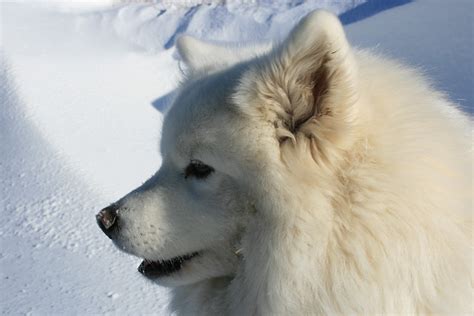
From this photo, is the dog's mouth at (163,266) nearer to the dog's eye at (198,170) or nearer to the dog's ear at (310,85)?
the dog's eye at (198,170)

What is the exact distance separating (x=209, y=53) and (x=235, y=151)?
0.90 meters

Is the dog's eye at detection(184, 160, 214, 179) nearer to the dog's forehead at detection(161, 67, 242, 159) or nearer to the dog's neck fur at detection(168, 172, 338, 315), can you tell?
the dog's forehead at detection(161, 67, 242, 159)

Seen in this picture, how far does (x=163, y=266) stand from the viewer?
2.13 metres

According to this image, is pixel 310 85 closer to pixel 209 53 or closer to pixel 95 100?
pixel 209 53

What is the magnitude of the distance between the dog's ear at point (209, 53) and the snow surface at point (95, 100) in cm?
18

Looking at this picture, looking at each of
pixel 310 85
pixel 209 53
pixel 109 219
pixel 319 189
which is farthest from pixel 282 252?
pixel 209 53

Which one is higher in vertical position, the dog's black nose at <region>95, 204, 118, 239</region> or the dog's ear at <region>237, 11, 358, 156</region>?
the dog's ear at <region>237, 11, 358, 156</region>

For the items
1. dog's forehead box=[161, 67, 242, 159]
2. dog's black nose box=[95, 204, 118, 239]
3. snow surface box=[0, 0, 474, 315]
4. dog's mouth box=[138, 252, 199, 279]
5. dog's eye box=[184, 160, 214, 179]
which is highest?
dog's forehead box=[161, 67, 242, 159]

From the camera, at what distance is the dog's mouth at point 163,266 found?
2051 millimetres

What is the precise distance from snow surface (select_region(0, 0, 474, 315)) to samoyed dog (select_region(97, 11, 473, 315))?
2.42 ft

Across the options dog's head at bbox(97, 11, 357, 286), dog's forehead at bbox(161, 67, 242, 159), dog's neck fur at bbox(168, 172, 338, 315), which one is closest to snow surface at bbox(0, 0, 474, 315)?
dog's forehead at bbox(161, 67, 242, 159)

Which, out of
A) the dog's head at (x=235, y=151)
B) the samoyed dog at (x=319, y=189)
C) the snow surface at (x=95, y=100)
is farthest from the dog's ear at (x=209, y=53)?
the samoyed dog at (x=319, y=189)

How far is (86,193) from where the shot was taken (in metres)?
5.79

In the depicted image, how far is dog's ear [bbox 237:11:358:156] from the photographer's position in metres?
1.53
